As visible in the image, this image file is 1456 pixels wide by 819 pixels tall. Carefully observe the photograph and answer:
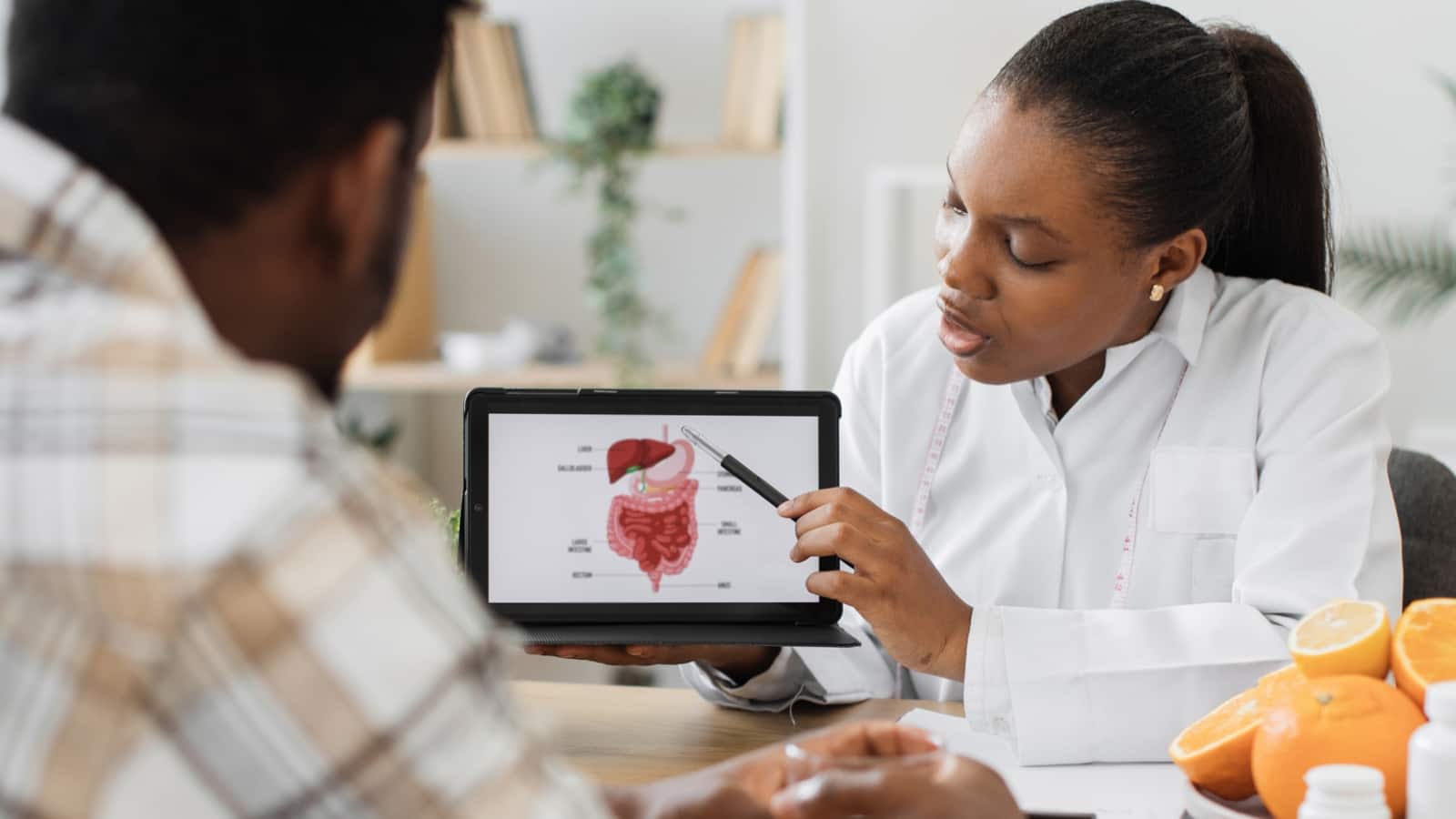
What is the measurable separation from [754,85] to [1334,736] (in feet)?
7.04

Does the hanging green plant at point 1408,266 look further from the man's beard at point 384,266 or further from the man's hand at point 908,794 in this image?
the man's beard at point 384,266

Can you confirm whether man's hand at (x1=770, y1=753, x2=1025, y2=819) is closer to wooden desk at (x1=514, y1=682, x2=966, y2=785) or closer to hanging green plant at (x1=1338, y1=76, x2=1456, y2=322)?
wooden desk at (x1=514, y1=682, x2=966, y2=785)

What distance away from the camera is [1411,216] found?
248cm

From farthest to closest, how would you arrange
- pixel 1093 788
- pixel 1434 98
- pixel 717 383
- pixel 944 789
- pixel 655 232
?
pixel 655 232 → pixel 717 383 → pixel 1434 98 → pixel 1093 788 → pixel 944 789

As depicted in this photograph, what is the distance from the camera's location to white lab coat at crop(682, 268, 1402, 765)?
3.68 ft

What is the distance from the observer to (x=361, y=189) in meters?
0.60

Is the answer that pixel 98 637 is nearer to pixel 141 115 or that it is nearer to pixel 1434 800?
pixel 141 115

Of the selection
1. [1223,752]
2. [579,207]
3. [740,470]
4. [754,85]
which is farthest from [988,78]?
[1223,752]

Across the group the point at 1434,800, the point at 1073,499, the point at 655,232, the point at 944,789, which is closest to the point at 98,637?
the point at 944,789

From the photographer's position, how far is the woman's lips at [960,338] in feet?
4.21

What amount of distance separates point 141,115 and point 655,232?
100 inches

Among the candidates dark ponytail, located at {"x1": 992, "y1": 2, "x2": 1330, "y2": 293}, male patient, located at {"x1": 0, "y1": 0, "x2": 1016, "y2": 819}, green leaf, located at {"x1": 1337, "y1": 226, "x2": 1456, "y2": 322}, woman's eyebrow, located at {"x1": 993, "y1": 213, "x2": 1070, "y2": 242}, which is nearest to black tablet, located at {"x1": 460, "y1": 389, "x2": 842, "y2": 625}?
woman's eyebrow, located at {"x1": 993, "y1": 213, "x2": 1070, "y2": 242}

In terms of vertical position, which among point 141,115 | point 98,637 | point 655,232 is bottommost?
point 655,232

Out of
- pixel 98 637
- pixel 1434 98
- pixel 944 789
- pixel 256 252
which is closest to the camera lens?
pixel 98 637
